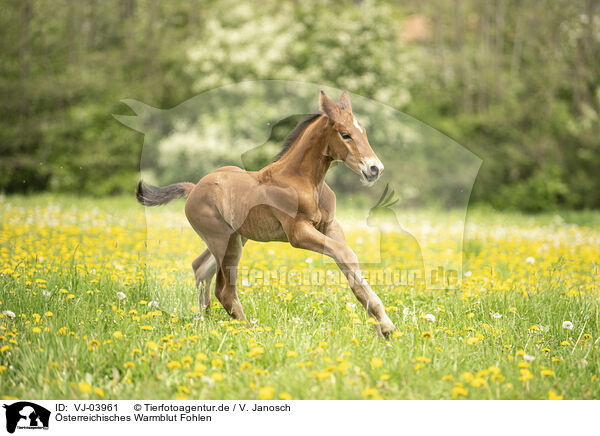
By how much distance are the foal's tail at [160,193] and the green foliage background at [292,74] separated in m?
8.05

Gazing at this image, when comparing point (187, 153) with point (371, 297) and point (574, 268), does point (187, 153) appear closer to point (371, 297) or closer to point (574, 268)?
point (371, 297)

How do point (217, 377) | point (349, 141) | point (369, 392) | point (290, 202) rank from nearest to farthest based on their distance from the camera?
point (369, 392) → point (217, 377) → point (349, 141) → point (290, 202)

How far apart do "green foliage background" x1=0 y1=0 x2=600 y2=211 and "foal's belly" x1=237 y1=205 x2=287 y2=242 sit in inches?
338

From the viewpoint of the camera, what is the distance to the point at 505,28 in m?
22.2

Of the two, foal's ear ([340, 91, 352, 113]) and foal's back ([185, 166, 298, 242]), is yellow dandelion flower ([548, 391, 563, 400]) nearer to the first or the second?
foal's back ([185, 166, 298, 242])

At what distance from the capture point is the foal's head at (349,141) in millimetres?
3934

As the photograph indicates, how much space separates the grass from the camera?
3363 mm

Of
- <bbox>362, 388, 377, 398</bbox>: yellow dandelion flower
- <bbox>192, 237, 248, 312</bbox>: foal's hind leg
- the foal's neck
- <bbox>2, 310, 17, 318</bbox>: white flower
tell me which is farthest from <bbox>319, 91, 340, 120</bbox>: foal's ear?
<bbox>2, 310, 17, 318</bbox>: white flower

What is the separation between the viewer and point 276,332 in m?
4.04

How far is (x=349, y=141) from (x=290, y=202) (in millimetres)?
612

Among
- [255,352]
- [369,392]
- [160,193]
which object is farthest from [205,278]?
[369,392]
